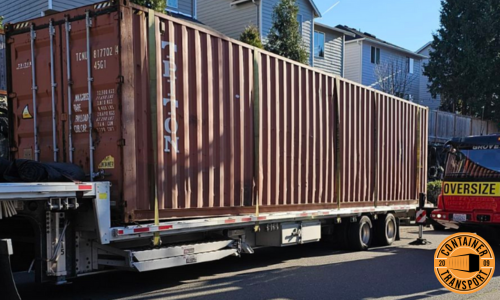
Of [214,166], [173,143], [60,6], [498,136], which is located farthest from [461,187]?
[60,6]

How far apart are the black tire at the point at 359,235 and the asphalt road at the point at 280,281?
64 cm

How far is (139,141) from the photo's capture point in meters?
6.04

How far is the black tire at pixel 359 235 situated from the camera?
10.4 meters

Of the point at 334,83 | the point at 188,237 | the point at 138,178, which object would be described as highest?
the point at 334,83

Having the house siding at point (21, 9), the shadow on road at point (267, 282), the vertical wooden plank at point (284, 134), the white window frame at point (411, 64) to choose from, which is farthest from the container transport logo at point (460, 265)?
the white window frame at point (411, 64)

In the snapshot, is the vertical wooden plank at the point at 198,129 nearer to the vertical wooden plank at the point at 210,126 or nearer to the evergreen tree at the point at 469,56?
the vertical wooden plank at the point at 210,126

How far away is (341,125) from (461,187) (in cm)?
314

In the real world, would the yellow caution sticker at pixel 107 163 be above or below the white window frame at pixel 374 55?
below

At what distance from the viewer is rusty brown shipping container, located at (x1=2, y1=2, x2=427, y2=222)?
234 inches

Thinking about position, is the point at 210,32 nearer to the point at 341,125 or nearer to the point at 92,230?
the point at 92,230

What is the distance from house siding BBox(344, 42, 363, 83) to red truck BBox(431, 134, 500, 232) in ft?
63.9

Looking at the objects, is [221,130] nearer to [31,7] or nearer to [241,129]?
[241,129]

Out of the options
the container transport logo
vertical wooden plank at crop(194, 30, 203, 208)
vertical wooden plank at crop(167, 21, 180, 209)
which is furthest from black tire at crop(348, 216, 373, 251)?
vertical wooden plank at crop(167, 21, 180, 209)

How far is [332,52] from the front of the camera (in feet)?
87.5
